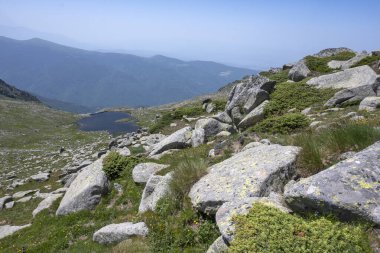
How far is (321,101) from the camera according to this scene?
82.3 feet

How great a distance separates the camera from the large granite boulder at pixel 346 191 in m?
6.91

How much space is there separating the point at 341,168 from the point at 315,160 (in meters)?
2.22

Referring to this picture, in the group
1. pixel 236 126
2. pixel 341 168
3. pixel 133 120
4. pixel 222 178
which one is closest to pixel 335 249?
pixel 341 168

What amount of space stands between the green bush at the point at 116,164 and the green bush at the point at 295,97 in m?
11.0

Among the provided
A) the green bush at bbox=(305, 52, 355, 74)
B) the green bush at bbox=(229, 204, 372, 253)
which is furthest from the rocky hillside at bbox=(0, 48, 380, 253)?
the green bush at bbox=(305, 52, 355, 74)

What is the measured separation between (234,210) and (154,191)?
247 inches

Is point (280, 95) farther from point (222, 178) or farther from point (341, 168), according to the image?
point (341, 168)

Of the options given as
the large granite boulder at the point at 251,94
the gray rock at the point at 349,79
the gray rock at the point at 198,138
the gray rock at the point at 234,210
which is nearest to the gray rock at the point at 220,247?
the gray rock at the point at 234,210

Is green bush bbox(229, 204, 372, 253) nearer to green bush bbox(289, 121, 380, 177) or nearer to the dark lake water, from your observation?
green bush bbox(289, 121, 380, 177)

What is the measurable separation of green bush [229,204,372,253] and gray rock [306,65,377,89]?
64.7 feet

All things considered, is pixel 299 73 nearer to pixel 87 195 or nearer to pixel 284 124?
pixel 284 124

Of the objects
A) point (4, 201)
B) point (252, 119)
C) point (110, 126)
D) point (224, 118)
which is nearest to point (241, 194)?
point (252, 119)

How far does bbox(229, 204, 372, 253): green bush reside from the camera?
19.4ft

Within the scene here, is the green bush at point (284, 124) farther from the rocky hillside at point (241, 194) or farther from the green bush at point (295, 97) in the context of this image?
the green bush at point (295, 97)
